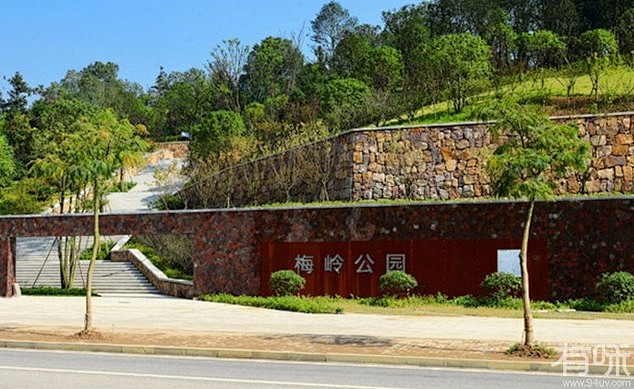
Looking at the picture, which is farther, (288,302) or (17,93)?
(17,93)

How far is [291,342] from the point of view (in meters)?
14.5

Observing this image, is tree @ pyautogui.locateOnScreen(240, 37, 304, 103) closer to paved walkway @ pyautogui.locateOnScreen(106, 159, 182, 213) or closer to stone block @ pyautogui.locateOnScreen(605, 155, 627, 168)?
paved walkway @ pyautogui.locateOnScreen(106, 159, 182, 213)

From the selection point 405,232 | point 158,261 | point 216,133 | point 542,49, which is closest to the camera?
point 405,232

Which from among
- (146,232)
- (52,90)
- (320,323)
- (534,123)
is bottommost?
(320,323)

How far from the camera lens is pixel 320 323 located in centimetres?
1842

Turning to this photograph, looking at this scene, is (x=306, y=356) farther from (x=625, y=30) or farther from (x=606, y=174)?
(x=625, y=30)

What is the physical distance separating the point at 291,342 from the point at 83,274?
68.5 feet

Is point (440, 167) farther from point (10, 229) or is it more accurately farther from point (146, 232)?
point (10, 229)

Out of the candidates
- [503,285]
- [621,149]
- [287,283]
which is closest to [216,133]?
[287,283]

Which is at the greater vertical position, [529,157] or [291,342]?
[529,157]

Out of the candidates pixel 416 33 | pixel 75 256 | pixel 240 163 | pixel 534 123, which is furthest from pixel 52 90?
pixel 534 123

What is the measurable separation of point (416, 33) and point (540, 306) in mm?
46174

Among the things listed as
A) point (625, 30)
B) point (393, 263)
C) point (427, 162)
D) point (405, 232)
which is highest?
point (625, 30)

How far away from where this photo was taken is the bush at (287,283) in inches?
940
